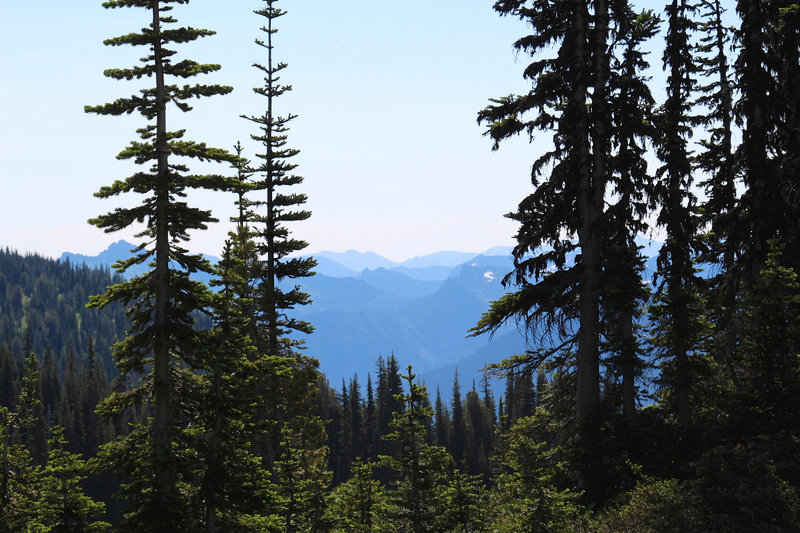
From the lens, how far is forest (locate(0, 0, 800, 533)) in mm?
13367

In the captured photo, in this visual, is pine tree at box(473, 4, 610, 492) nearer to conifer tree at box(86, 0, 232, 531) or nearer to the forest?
the forest

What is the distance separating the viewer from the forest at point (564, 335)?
526 inches

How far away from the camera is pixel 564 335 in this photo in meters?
20.0

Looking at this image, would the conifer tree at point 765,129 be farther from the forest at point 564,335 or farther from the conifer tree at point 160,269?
the conifer tree at point 160,269

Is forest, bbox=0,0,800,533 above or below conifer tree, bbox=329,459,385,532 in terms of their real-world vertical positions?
above

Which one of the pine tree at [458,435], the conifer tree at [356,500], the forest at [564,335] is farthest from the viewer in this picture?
the pine tree at [458,435]

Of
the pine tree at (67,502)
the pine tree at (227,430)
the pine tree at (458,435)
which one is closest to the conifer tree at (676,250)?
the pine tree at (227,430)

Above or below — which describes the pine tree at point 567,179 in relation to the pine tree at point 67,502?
above

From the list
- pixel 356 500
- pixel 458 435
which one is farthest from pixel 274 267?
pixel 458 435

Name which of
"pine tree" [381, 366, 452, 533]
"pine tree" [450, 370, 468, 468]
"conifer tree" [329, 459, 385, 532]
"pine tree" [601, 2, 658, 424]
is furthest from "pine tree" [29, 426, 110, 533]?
"pine tree" [450, 370, 468, 468]

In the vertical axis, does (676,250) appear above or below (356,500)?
above

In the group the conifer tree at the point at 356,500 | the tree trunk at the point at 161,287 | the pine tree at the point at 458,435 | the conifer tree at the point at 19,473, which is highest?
the tree trunk at the point at 161,287

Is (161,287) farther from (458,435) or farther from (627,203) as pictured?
(458,435)

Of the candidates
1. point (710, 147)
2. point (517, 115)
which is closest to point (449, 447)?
point (710, 147)
